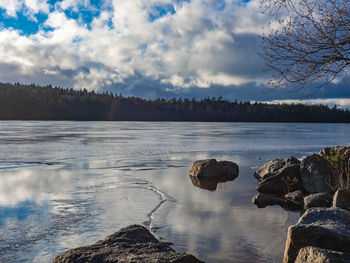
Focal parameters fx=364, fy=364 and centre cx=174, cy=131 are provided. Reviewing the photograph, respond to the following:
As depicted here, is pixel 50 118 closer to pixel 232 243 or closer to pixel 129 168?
pixel 129 168

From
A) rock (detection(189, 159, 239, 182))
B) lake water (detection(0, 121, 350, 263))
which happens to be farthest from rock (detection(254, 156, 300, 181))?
rock (detection(189, 159, 239, 182))

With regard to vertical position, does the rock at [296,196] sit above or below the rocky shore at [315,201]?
below

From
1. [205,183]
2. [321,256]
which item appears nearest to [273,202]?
[205,183]

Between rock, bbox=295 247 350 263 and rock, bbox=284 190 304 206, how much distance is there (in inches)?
269

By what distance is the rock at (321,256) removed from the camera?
4457 mm

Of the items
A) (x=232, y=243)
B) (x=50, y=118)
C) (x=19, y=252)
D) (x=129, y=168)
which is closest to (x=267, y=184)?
(x=232, y=243)

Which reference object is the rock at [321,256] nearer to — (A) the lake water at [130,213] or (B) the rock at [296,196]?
(A) the lake water at [130,213]

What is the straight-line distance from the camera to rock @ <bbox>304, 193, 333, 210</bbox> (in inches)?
408

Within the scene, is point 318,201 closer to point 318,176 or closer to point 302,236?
point 318,176

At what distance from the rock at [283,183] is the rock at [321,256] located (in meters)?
8.09

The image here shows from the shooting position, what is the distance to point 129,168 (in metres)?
17.8

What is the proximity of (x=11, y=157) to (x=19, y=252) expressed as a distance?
15907 millimetres

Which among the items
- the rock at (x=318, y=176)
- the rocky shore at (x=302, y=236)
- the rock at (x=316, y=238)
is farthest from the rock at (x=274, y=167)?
the rock at (x=316, y=238)

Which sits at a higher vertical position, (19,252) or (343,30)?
(343,30)
